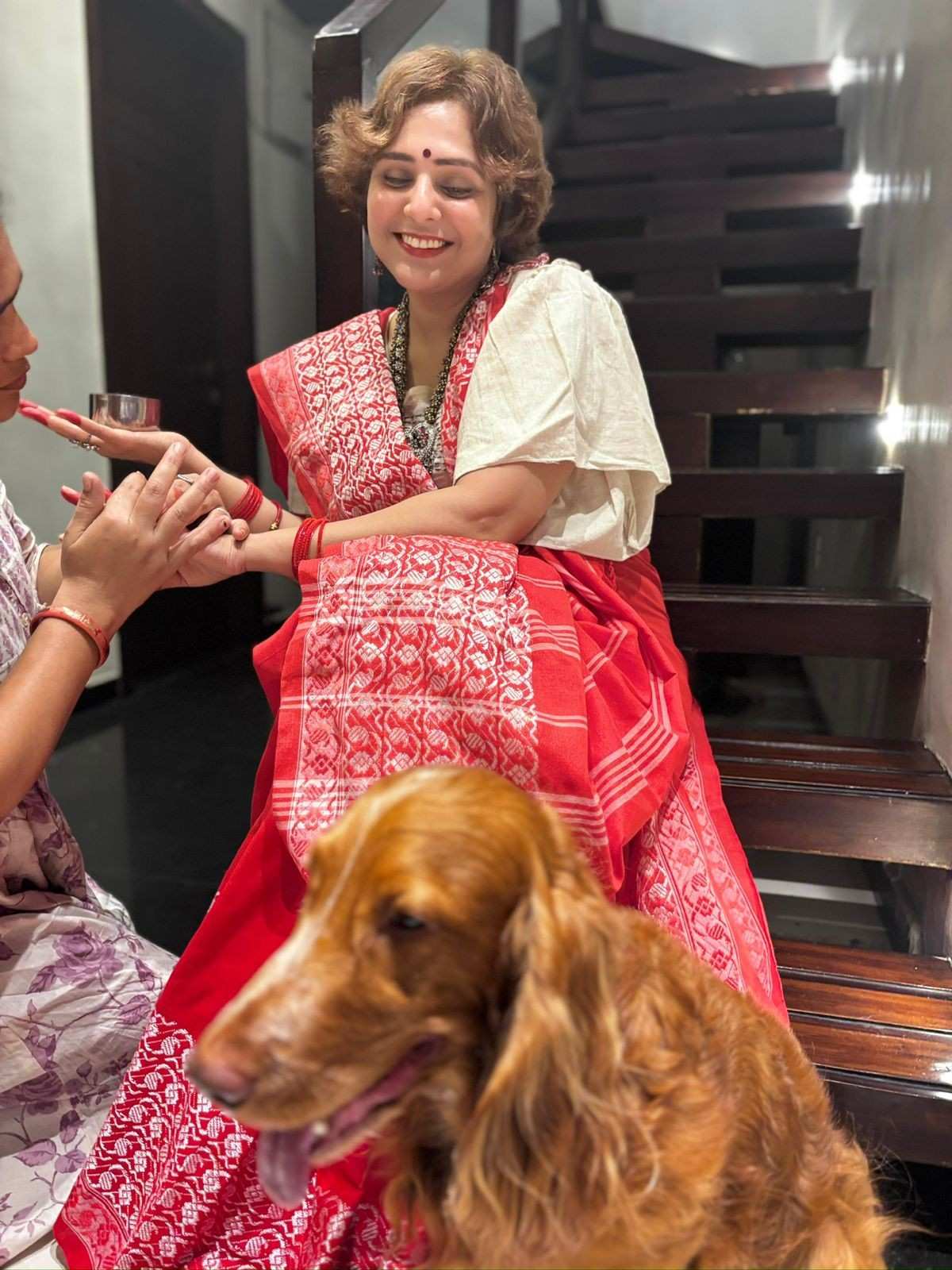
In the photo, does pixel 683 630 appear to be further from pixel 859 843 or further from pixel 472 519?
pixel 472 519

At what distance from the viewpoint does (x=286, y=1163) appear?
24.9 inches

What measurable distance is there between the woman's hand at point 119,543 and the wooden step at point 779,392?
67.8 inches

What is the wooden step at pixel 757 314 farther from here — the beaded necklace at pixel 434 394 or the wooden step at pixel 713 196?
the beaded necklace at pixel 434 394

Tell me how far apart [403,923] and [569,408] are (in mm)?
795

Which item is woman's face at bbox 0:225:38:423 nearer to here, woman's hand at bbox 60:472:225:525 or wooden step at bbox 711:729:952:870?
woman's hand at bbox 60:472:225:525

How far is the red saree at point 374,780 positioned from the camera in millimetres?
1080

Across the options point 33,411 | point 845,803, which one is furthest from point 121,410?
point 845,803

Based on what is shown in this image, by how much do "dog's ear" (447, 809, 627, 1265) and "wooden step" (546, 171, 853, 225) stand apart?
3.26 metres

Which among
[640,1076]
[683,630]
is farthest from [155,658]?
[640,1076]

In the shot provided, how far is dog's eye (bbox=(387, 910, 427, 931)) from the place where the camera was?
2.08 feet

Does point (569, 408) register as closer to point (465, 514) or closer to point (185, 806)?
point (465, 514)

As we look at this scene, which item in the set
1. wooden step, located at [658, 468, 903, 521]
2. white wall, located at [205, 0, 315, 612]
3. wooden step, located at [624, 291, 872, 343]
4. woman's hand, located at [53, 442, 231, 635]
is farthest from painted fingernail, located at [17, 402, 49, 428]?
white wall, located at [205, 0, 315, 612]

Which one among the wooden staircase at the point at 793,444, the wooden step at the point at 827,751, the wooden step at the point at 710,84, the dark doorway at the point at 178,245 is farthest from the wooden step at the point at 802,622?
the wooden step at the point at 710,84

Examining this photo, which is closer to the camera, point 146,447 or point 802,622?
point 146,447
